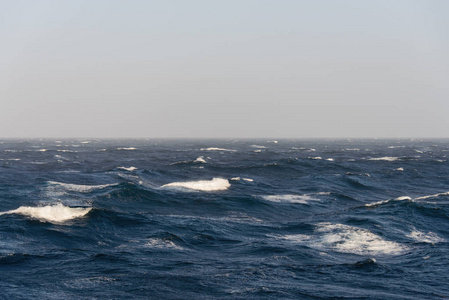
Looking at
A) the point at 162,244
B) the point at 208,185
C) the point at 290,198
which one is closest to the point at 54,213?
the point at 162,244

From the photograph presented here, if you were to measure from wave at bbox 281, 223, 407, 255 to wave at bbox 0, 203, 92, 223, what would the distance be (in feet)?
42.9

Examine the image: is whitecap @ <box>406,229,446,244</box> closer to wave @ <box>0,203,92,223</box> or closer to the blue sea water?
the blue sea water

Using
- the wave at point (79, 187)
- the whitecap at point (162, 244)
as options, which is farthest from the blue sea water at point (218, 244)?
the wave at point (79, 187)

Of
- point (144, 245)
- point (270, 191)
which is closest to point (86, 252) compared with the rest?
point (144, 245)

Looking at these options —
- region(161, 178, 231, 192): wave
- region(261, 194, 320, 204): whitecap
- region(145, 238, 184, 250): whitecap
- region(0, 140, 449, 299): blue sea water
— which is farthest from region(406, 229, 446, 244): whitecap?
region(161, 178, 231, 192): wave

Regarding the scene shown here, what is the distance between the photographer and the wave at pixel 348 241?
72.6ft

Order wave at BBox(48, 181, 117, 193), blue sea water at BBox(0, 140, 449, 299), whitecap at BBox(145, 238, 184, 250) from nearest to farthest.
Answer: blue sea water at BBox(0, 140, 449, 299), whitecap at BBox(145, 238, 184, 250), wave at BBox(48, 181, 117, 193)

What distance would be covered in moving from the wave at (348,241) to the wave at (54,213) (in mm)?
13062

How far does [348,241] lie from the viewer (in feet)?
78.6

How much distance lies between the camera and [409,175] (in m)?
63.4

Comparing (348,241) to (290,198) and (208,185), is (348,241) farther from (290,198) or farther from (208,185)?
(208,185)

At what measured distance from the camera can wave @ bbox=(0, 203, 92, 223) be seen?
89.2 feet

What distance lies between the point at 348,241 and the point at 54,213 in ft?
58.9

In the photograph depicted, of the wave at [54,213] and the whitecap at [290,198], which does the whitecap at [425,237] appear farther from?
the wave at [54,213]
